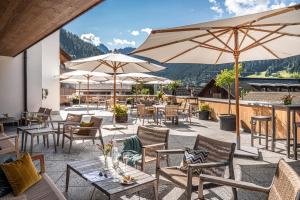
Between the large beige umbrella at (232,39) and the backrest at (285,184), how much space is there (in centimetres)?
232

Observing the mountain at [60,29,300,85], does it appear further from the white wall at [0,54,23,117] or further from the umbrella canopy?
the umbrella canopy

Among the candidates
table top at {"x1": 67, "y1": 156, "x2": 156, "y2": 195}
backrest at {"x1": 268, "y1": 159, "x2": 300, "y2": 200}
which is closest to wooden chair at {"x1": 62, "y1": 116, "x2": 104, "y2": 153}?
table top at {"x1": 67, "y1": 156, "x2": 156, "y2": 195}

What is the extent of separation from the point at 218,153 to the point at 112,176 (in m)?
1.37

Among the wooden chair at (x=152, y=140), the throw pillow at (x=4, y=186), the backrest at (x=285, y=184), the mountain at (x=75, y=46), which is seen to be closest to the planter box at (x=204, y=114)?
the wooden chair at (x=152, y=140)

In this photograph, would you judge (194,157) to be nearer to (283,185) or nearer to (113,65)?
(283,185)

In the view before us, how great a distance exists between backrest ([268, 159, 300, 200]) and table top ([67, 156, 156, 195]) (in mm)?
1278

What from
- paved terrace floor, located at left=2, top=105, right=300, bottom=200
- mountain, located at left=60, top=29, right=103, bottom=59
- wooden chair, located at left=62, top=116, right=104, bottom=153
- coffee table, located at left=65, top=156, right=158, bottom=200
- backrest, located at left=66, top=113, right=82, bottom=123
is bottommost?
paved terrace floor, located at left=2, top=105, right=300, bottom=200

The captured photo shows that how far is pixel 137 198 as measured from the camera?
361 cm

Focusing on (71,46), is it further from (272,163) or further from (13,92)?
(272,163)

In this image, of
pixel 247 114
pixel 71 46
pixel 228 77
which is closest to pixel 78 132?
pixel 247 114

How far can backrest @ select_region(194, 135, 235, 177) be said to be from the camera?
3.38m

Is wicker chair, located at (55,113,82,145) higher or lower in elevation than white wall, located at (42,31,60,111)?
lower

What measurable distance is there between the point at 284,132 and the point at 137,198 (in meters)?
5.29

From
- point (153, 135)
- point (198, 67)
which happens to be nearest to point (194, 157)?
point (153, 135)
